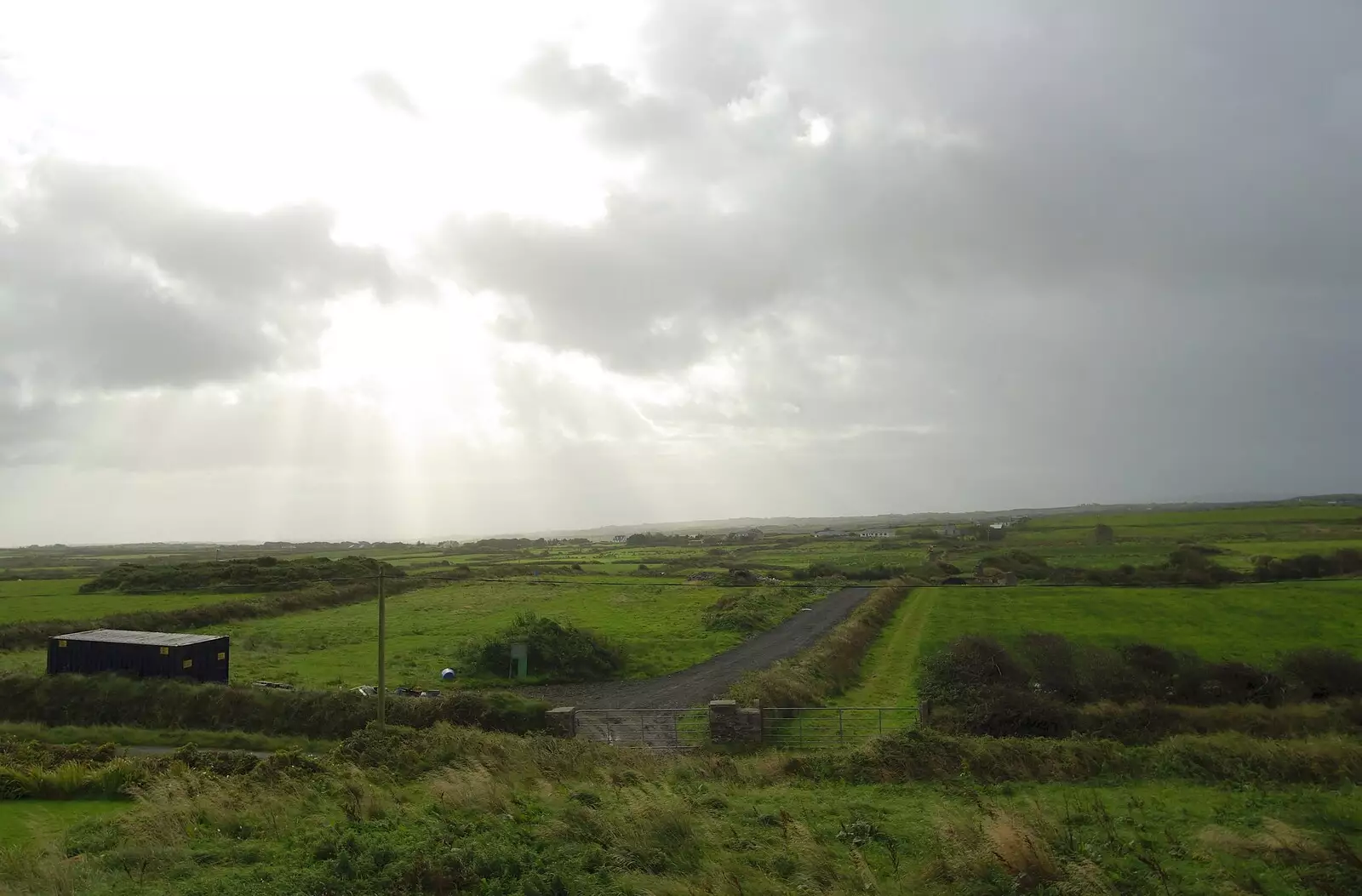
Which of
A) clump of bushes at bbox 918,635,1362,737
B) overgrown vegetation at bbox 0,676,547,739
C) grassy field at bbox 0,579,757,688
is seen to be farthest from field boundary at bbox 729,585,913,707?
overgrown vegetation at bbox 0,676,547,739

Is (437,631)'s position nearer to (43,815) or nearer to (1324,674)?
(43,815)

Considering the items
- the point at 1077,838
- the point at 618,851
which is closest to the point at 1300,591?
the point at 1077,838

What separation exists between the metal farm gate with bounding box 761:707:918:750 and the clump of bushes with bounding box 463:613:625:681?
44.3ft

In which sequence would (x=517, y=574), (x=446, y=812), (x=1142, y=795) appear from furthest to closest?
1. (x=517, y=574)
2. (x=1142, y=795)
3. (x=446, y=812)

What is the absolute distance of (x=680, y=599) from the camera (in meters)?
67.2

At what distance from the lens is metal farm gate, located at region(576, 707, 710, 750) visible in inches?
981

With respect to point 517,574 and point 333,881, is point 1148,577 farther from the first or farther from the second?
point 333,881

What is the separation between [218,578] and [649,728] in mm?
67459

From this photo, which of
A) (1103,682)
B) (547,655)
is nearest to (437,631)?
(547,655)

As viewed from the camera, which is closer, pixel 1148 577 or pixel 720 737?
pixel 720 737

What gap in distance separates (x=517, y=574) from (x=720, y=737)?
76404mm

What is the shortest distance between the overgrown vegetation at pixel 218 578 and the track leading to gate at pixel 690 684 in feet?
129

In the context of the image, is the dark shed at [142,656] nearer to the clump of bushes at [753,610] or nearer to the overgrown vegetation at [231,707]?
the overgrown vegetation at [231,707]

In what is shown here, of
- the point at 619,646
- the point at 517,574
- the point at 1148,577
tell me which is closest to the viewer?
the point at 619,646
